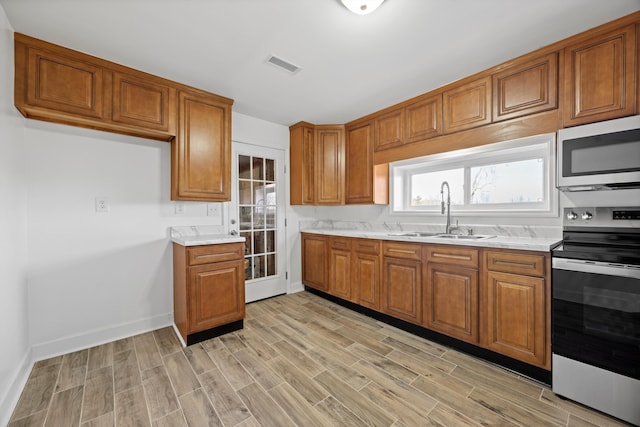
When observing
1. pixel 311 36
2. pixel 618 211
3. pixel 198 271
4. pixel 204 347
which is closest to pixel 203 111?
pixel 311 36

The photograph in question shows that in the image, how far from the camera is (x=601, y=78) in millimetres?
1772

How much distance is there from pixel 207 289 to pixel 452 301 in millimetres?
2104

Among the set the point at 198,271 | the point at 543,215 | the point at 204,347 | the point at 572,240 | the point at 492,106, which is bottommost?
the point at 204,347

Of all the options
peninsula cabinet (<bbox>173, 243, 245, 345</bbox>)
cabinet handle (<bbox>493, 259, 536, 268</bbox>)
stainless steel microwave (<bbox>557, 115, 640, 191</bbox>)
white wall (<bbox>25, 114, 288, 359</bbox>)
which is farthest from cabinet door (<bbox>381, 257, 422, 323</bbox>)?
white wall (<bbox>25, 114, 288, 359</bbox>)

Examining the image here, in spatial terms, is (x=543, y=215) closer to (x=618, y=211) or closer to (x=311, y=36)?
(x=618, y=211)

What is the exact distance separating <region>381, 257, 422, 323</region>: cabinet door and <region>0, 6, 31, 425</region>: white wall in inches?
107

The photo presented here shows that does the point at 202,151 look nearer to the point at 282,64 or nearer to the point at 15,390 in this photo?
the point at 282,64

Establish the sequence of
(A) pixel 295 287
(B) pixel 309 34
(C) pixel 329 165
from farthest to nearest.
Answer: (A) pixel 295 287 < (C) pixel 329 165 < (B) pixel 309 34

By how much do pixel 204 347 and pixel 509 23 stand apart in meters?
3.30

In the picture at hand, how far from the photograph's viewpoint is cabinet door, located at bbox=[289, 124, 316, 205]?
12.0 feet

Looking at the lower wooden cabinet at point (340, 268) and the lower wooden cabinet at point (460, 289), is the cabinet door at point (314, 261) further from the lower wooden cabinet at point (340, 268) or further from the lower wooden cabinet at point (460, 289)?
the lower wooden cabinet at point (460, 289)

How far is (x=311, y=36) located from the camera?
190cm

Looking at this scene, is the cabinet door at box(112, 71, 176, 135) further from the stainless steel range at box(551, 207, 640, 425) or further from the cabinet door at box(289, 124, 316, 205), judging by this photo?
the stainless steel range at box(551, 207, 640, 425)

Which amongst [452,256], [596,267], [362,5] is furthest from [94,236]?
[596,267]
